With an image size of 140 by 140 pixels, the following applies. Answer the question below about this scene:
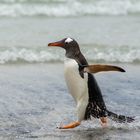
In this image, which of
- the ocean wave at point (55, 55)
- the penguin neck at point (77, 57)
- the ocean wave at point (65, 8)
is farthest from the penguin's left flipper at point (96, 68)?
the ocean wave at point (65, 8)

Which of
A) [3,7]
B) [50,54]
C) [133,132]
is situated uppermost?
[3,7]

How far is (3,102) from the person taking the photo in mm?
7262

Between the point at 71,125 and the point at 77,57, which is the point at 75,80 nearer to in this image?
the point at 77,57

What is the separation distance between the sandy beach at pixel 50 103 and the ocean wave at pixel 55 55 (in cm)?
37

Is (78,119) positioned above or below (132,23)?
below

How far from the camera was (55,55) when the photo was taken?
10.7 metres

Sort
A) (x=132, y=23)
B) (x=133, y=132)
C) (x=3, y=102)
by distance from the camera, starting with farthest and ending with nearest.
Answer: (x=132, y=23)
(x=3, y=102)
(x=133, y=132)

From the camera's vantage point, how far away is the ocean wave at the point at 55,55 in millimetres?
10438

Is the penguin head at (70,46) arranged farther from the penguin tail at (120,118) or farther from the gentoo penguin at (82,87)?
the penguin tail at (120,118)

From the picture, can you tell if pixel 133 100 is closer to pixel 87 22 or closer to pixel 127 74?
pixel 127 74

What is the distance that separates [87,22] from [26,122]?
31.6 ft

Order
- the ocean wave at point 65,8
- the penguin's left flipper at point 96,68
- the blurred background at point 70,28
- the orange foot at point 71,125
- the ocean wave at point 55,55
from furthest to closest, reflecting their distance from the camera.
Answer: the ocean wave at point 65,8
the blurred background at point 70,28
the ocean wave at point 55,55
the orange foot at point 71,125
the penguin's left flipper at point 96,68

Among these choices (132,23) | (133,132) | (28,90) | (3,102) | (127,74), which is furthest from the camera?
(132,23)

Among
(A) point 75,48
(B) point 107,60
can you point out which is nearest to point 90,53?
(B) point 107,60
